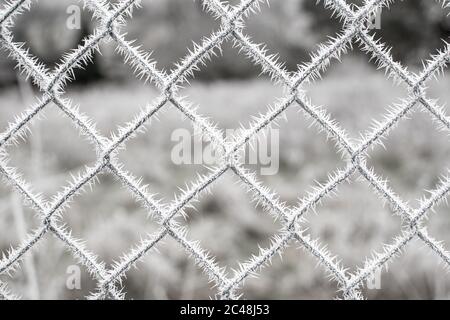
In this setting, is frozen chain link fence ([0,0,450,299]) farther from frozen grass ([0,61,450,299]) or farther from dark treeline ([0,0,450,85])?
dark treeline ([0,0,450,85])

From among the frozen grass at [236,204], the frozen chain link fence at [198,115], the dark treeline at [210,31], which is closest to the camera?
the frozen chain link fence at [198,115]

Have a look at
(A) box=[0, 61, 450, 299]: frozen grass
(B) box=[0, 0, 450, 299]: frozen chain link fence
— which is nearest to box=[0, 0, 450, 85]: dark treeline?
(A) box=[0, 61, 450, 299]: frozen grass

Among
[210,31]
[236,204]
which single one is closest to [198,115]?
[236,204]

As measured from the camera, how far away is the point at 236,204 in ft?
7.06

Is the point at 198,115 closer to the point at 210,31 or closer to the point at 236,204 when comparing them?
the point at 236,204

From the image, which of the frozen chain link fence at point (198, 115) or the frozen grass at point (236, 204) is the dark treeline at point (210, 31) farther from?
the frozen chain link fence at point (198, 115)

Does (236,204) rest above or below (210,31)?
below

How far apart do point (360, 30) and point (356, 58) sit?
4.15 meters

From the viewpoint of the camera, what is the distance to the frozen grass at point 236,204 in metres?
1.57

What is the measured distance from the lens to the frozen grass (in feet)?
5.15

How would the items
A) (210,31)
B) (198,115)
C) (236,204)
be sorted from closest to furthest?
(198,115)
(236,204)
(210,31)

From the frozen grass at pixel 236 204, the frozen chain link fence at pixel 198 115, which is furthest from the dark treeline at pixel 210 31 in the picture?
the frozen chain link fence at pixel 198 115

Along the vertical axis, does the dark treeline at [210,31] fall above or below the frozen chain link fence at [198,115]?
above

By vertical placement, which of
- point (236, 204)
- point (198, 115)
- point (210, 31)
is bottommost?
point (198, 115)
